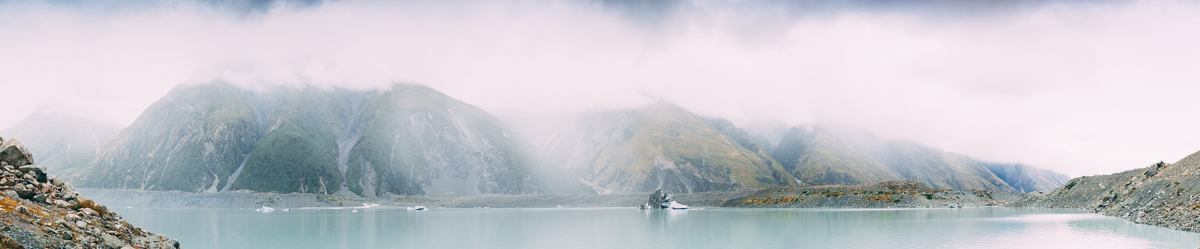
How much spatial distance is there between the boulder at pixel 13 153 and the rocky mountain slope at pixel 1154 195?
259 ft

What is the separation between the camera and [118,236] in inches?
1083

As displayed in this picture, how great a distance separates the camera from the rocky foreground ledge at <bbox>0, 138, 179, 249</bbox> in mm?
22769

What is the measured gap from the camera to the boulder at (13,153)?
87.1 ft

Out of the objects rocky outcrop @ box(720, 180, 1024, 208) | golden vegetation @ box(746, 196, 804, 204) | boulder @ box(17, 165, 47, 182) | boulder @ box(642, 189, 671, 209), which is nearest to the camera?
boulder @ box(17, 165, 47, 182)

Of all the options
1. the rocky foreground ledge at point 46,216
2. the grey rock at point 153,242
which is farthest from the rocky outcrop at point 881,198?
the rocky foreground ledge at point 46,216

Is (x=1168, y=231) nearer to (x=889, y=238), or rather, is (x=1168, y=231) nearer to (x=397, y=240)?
(x=889, y=238)

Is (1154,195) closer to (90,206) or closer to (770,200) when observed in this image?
(90,206)

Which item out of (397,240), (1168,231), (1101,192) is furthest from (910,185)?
(397,240)

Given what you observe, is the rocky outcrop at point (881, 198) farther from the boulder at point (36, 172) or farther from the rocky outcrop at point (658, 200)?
the boulder at point (36, 172)

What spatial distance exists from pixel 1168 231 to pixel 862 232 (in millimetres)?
Answer: 24331

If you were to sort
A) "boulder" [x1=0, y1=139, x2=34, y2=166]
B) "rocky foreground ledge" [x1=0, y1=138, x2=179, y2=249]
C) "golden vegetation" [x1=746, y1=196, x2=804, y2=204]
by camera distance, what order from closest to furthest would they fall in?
"rocky foreground ledge" [x1=0, y1=138, x2=179, y2=249], "boulder" [x1=0, y1=139, x2=34, y2=166], "golden vegetation" [x1=746, y1=196, x2=804, y2=204]

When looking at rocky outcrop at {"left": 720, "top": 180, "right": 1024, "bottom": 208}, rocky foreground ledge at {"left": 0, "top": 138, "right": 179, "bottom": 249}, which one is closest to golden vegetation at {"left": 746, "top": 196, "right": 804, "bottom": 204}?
rocky outcrop at {"left": 720, "top": 180, "right": 1024, "bottom": 208}

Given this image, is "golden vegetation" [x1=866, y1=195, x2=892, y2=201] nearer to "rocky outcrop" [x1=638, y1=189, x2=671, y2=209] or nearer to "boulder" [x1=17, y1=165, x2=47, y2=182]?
"rocky outcrop" [x1=638, y1=189, x2=671, y2=209]

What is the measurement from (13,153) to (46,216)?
4.81 meters
